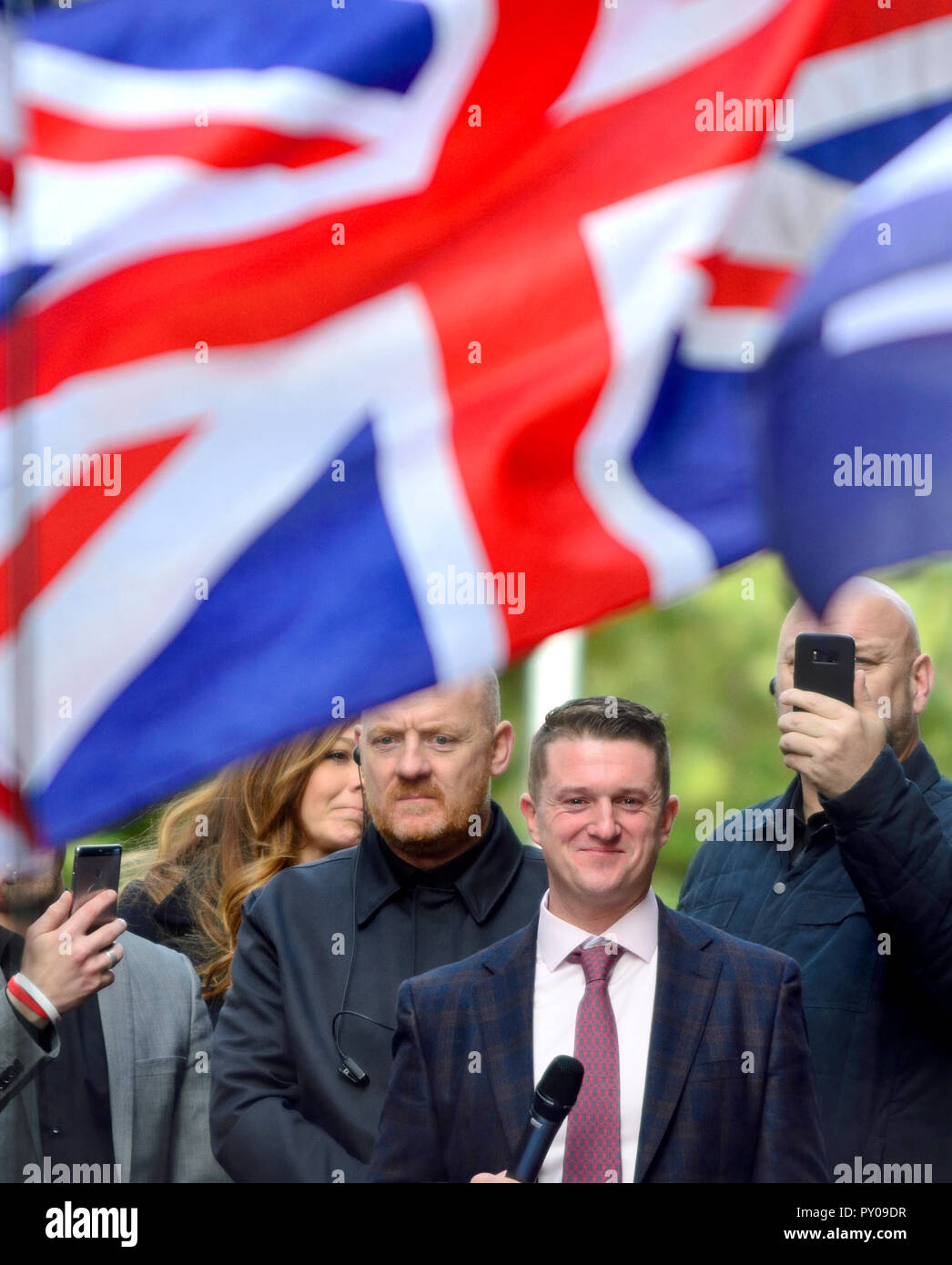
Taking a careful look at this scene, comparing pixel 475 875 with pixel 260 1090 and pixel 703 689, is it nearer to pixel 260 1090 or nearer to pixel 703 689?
pixel 260 1090

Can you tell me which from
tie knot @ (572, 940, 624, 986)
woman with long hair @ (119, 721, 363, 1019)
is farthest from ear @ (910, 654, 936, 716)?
woman with long hair @ (119, 721, 363, 1019)

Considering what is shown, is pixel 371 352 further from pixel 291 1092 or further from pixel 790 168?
pixel 291 1092

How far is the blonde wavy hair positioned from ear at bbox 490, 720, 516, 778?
273mm

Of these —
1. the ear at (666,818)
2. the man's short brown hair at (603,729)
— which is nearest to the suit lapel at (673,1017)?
the ear at (666,818)

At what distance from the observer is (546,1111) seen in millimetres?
2889

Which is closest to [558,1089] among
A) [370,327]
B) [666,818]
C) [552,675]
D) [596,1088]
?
[596,1088]

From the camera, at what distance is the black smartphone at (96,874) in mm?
3457

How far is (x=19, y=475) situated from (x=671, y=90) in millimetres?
1215

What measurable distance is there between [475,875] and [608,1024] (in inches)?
14.9

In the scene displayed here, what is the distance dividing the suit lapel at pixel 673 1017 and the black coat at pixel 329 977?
0.28m

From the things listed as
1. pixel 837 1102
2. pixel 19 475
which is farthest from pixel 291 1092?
pixel 19 475


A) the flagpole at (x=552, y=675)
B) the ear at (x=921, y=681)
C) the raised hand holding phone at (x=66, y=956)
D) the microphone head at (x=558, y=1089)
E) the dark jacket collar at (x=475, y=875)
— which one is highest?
the flagpole at (x=552, y=675)

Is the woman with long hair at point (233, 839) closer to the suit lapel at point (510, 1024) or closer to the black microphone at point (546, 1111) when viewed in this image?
the suit lapel at point (510, 1024)

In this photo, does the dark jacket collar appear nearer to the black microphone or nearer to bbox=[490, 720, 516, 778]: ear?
bbox=[490, 720, 516, 778]: ear
